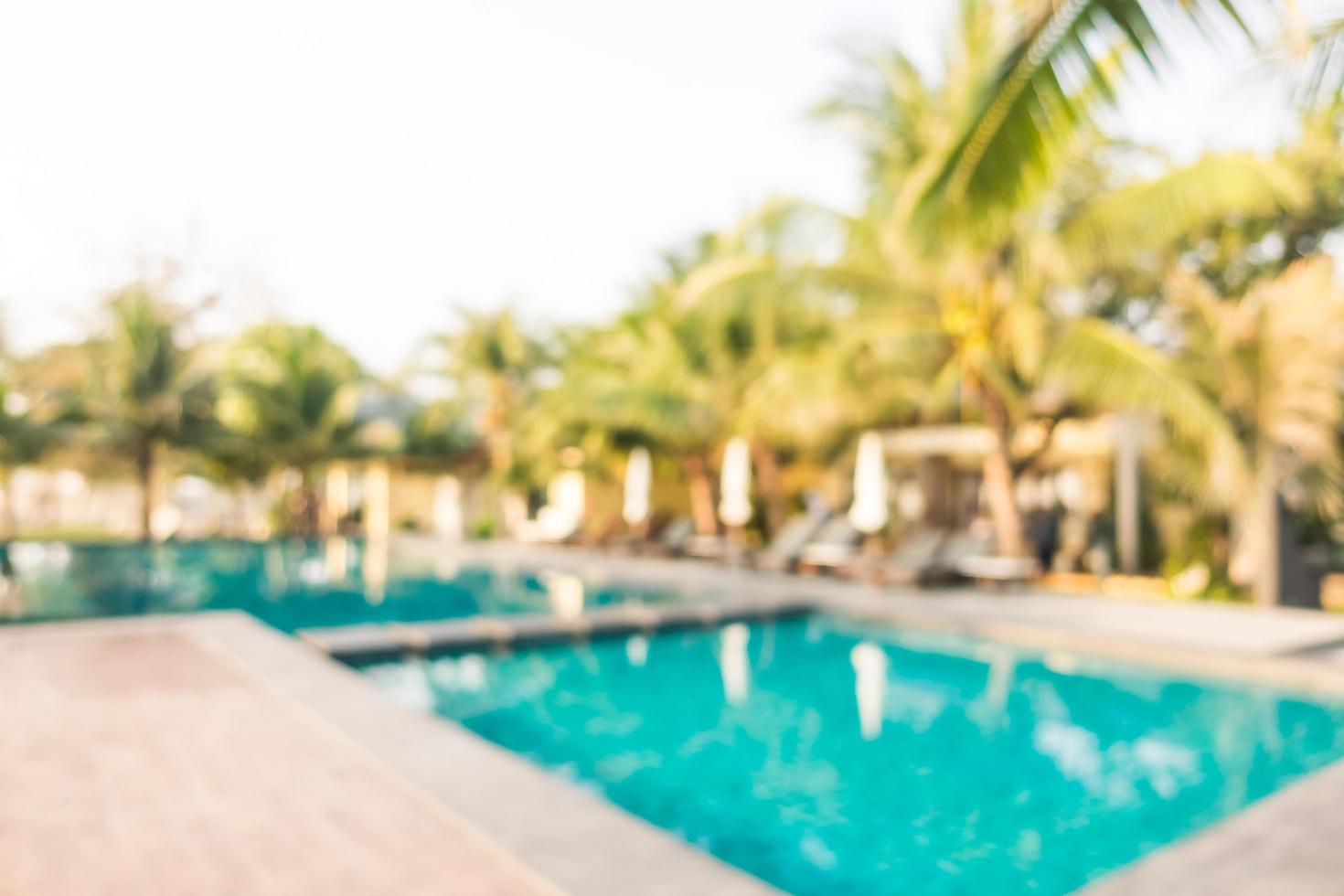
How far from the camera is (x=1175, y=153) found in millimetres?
15859

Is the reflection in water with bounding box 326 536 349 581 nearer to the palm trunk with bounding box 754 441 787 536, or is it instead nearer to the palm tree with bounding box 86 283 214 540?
the palm tree with bounding box 86 283 214 540

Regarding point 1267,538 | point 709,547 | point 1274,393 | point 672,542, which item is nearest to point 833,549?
point 709,547

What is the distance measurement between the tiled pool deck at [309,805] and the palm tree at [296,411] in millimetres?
17424

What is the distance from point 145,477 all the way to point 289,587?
36.3 feet

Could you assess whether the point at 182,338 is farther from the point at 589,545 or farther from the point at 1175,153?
the point at 1175,153

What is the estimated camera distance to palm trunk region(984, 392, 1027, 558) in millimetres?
11969

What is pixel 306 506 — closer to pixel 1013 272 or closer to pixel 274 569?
pixel 274 569

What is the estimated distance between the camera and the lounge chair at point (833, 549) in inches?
530

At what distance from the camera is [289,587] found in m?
14.4

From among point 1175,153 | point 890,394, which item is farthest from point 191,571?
point 1175,153

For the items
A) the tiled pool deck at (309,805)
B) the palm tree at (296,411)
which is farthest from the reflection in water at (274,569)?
the tiled pool deck at (309,805)

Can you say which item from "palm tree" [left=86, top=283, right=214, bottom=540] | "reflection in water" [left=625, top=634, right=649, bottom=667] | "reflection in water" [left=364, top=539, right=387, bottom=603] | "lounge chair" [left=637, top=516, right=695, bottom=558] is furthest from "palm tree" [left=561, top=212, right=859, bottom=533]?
"palm tree" [left=86, top=283, right=214, bottom=540]

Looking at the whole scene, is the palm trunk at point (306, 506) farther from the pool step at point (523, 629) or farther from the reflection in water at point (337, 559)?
the pool step at point (523, 629)

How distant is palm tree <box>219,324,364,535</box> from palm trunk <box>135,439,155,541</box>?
1.98 metres
